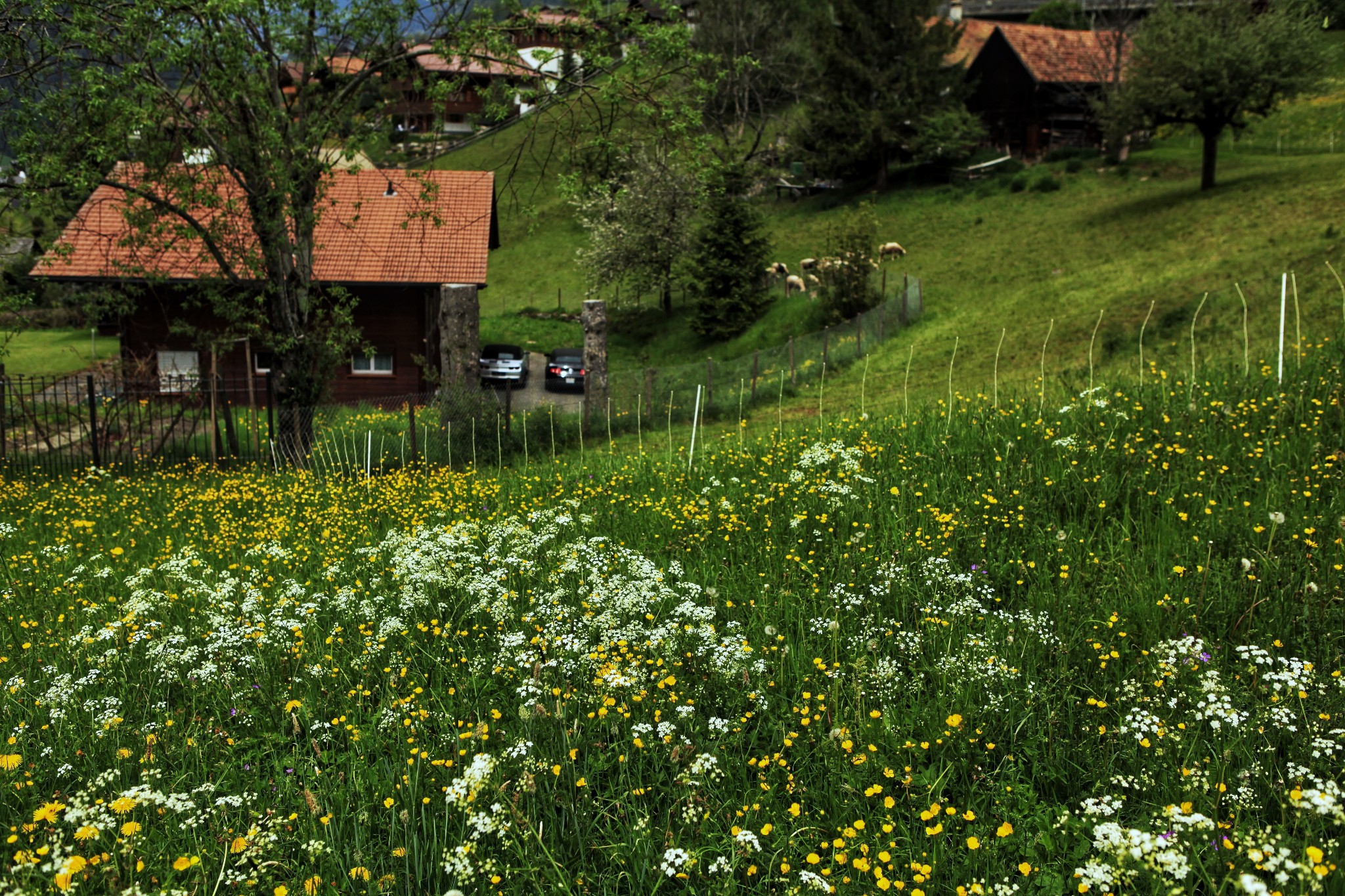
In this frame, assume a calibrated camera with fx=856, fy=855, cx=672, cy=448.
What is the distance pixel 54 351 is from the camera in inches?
1629

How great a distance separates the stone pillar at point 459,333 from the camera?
16469 millimetres

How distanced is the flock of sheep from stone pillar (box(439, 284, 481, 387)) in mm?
15916

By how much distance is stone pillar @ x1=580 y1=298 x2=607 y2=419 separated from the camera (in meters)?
18.6

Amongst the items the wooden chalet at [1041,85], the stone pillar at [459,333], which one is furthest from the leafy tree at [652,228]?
the stone pillar at [459,333]

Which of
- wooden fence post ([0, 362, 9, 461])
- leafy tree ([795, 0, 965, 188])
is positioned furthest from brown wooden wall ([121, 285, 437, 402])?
leafy tree ([795, 0, 965, 188])

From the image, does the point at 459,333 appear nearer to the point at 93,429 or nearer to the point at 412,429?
the point at 412,429

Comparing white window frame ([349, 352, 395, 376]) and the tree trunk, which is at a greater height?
the tree trunk

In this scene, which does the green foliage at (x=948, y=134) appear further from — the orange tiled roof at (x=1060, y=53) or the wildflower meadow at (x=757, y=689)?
the wildflower meadow at (x=757, y=689)

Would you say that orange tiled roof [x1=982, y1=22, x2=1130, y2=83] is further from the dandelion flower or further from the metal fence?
the dandelion flower

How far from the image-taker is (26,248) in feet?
158

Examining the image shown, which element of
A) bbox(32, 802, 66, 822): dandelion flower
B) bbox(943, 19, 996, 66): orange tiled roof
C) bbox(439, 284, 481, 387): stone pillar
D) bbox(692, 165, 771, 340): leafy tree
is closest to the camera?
bbox(32, 802, 66, 822): dandelion flower

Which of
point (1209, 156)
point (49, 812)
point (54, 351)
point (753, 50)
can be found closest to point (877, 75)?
point (753, 50)

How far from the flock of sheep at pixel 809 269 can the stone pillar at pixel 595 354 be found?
12.1 meters

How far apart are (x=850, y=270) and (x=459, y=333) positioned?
52.5ft
